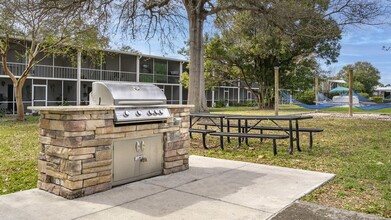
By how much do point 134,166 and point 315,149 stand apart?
450 cm

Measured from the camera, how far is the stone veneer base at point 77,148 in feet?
11.7

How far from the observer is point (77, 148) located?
359 centimetres

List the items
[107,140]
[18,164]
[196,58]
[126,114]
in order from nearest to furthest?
[107,140] < [126,114] < [18,164] < [196,58]

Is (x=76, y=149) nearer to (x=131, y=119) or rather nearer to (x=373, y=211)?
(x=131, y=119)

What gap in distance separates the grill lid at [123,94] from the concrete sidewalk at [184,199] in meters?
1.03

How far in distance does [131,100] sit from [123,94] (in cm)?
12

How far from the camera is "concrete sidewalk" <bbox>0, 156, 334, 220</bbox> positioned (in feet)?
10.5

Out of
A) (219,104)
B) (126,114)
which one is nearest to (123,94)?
(126,114)

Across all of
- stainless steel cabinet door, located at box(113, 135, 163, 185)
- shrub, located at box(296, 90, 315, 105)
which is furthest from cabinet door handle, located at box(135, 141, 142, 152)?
shrub, located at box(296, 90, 315, 105)

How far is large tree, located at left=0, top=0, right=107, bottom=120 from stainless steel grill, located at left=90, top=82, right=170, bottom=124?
7.88 m

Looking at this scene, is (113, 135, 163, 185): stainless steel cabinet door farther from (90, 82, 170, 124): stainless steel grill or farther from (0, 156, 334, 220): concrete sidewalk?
(90, 82, 170, 124): stainless steel grill

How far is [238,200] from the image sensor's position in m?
3.66

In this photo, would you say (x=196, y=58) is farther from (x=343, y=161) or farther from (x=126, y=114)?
(x=126, y=114)

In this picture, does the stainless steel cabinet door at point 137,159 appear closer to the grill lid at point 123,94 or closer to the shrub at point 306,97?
the grill lid at point 123,94
